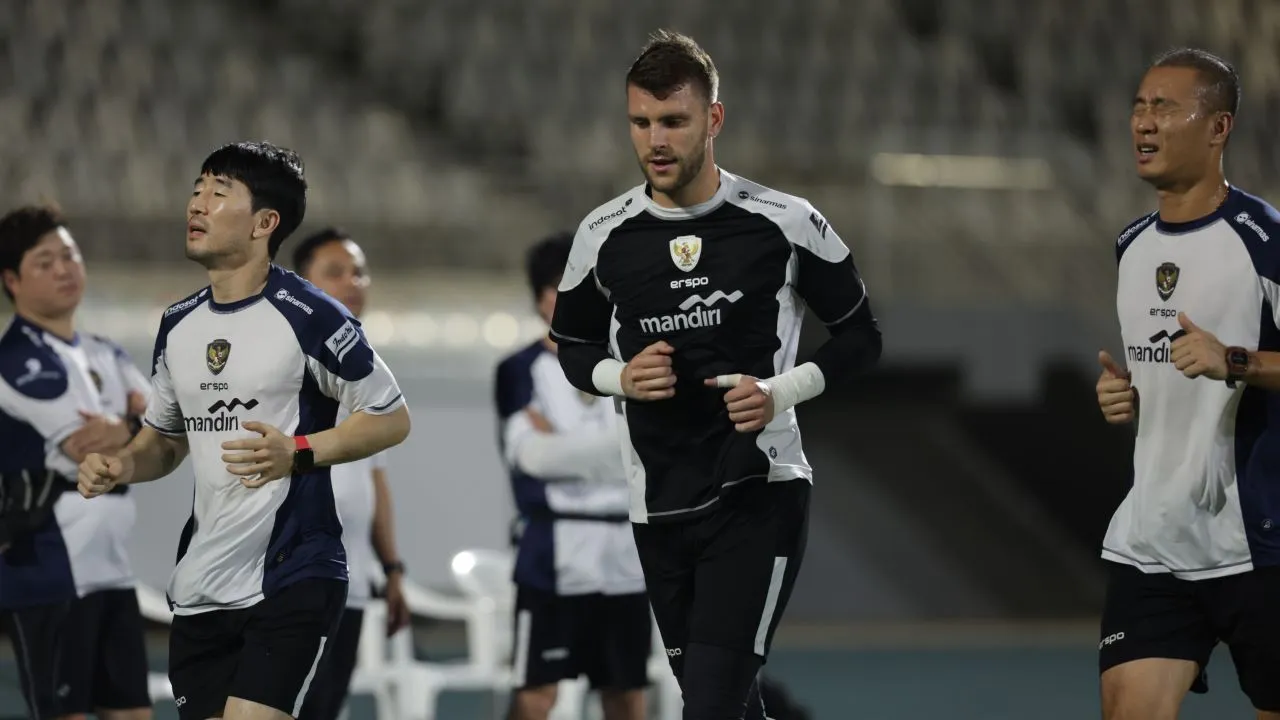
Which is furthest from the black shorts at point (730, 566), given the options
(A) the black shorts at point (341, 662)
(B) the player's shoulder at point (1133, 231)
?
(A) the black shorts at point (341, 662)

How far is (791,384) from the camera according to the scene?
4.78m

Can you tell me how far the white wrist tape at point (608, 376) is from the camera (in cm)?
486

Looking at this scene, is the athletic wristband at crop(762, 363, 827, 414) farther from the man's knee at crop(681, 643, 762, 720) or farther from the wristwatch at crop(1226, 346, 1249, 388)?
the wristwatch at crop(1226, 346, 1249, 388)

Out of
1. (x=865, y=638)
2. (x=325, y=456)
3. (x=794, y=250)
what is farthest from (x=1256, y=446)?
(x=865, y=638)

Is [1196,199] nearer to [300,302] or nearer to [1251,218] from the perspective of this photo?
[1251,218]

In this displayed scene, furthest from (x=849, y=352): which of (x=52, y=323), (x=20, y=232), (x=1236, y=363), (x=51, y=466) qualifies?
(x=20, y=232)

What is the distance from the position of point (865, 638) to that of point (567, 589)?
7.92 meters

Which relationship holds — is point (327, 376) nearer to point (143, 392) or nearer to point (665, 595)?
point (665, 595)

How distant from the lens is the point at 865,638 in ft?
46.9

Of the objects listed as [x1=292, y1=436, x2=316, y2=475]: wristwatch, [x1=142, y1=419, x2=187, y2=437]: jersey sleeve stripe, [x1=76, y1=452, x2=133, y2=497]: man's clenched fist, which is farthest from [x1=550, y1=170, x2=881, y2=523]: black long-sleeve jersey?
[x1=76, y1=452, x2=133, y2=497]: man's clenched fist

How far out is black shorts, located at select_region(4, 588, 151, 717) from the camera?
20.1ft

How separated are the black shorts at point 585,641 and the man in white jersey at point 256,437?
2.02m

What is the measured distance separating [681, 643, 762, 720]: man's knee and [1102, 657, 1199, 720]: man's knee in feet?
3.45

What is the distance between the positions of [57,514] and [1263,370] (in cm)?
413
